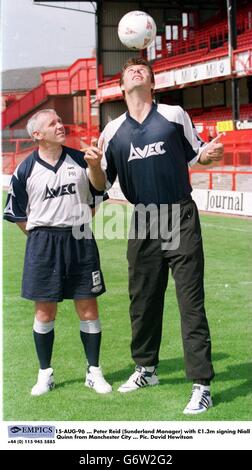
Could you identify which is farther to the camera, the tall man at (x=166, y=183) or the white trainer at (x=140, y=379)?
the white trainer at (x=140, y=379)

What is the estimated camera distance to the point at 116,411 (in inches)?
174

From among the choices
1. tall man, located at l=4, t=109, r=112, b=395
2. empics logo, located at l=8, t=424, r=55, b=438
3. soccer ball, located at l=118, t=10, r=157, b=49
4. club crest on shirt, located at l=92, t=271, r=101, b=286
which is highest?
soccer ball, located at l=118, t=10, r=157, b=49

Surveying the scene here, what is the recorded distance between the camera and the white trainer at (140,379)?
15.9 ft

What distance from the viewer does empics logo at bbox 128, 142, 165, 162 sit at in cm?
443

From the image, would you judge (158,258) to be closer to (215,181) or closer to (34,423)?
(34,423)

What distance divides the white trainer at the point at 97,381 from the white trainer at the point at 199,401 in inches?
25.1

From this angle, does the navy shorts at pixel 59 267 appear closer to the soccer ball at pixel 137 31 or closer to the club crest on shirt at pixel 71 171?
the club crest on shirt at pixel 71 171

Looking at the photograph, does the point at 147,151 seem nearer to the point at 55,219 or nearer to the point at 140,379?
the point at 55,219

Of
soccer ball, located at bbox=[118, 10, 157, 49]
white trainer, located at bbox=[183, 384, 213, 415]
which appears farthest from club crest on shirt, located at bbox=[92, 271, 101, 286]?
soccer ball, located at bbox=[118, 10, 157, 49]

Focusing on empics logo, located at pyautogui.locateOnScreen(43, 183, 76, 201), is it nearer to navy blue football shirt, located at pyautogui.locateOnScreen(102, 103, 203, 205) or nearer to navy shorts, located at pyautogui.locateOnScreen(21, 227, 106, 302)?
navy shorts, located at pyautogui.locateOnScreen(21, 227, 106, 302)

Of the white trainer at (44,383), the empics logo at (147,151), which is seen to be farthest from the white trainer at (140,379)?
the empics logo at (147,151)

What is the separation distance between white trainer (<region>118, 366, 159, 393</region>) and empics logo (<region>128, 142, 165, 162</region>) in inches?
54.5

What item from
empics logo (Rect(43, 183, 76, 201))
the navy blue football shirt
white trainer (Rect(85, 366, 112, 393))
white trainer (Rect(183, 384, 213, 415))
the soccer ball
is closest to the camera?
white trainer (Rect(183, 384, 213, 415))

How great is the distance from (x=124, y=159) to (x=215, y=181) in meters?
15.5
